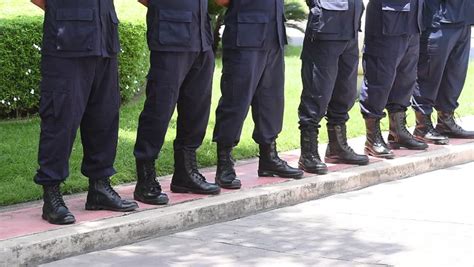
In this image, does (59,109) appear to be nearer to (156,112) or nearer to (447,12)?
(156,112)

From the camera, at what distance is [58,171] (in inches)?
227

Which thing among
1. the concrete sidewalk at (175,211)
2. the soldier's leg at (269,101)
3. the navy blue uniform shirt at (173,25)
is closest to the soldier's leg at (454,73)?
the concrete sidewalk at (175,211)

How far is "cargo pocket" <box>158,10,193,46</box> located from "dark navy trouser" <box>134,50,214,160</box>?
9 centimetres

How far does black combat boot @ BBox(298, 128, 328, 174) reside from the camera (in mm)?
7480

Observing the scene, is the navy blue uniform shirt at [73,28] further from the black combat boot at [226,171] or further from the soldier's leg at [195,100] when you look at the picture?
the black combat boot at [226,171]

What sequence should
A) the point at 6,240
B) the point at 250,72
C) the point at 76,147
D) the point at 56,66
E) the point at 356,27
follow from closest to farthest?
the point at 6,240 < the point at 56,66 < the point at 250,72 < the point at 356,27 < the point at 76,147

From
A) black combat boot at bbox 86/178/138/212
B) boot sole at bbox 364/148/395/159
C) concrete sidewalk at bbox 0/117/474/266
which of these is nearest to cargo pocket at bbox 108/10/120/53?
black combat boot at bbox 86/178/138/212

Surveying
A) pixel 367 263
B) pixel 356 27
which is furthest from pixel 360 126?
pixel 367 263

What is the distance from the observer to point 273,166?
724 centimetres

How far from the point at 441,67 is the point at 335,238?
3.20 m

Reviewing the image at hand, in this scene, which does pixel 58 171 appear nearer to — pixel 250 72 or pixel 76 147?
pixel 250 72

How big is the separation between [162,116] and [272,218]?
39.3 inches

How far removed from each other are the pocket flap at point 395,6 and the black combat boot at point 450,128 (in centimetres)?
150

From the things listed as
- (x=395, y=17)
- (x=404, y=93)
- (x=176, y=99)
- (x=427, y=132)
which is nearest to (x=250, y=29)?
(x=176, y=99)
